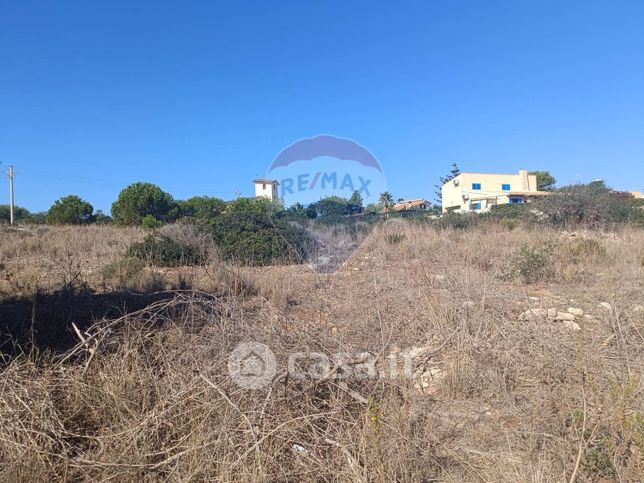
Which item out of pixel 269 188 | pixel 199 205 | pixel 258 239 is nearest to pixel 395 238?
pixel 258 239

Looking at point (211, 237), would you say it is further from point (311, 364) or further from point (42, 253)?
point (311, 364)

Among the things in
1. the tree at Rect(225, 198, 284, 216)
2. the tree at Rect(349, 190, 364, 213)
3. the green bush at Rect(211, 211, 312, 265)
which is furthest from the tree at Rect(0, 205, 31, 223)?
the tree at Rect(349, 190, 364, 213)

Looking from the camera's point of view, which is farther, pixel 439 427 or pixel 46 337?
pixel 46 337

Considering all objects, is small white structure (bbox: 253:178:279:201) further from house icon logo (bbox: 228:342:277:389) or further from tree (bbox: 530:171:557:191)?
tree (bbox: 530:171:557:191)

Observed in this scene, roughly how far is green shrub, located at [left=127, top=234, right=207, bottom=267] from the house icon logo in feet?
21.8

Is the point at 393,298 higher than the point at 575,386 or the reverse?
higher

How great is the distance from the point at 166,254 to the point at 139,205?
14.9m

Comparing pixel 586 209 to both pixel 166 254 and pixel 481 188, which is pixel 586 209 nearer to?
pixel 166 254

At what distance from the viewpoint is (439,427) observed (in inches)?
98.3

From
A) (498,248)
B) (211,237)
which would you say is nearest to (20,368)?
(211,237)

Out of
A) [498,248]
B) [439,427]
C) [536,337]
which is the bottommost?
[439,427]

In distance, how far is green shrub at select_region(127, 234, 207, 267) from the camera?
30.1 feet

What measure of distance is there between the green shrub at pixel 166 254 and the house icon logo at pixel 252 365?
21.8 ft

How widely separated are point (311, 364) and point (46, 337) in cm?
264
